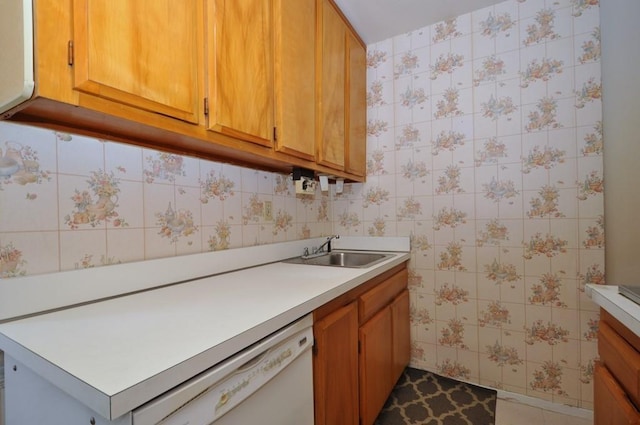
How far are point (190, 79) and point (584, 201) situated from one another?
2.01 meters

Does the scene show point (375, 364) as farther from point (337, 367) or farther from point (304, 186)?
point (304, 186)

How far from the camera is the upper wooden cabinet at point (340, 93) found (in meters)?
1.58

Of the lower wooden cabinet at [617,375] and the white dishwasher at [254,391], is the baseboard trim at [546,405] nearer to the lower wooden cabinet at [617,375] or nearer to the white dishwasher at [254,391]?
the lower wooden cabinet at [617,375]

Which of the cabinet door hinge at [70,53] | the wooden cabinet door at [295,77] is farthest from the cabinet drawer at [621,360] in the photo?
the cabinet door hinge at [70,53]

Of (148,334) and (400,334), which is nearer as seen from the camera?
(148,334)

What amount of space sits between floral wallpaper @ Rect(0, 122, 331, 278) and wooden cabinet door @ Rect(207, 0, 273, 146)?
36 cm

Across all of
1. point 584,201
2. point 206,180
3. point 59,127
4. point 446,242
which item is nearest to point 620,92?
point 584,201

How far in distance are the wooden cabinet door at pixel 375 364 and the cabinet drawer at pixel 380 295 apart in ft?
0.12

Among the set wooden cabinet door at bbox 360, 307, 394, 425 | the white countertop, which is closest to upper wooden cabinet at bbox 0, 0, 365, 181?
wooden cabinet door at bbox 360, 307, 394, 425

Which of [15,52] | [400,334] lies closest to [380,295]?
[400,334]

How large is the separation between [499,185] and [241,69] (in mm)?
1612

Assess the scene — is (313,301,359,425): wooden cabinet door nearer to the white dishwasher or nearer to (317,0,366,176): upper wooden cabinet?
the white dishwasher

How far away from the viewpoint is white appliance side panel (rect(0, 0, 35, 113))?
1.95ft

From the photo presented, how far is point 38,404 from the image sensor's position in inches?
25.0
